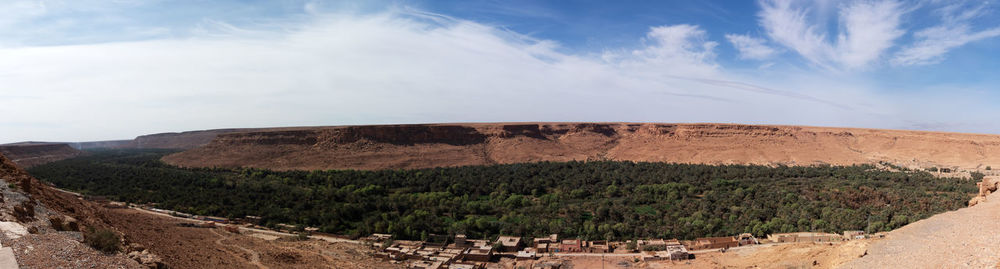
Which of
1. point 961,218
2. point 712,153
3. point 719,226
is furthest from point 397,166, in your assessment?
point 961,218

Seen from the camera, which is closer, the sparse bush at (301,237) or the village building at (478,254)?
the village building at (478,254)

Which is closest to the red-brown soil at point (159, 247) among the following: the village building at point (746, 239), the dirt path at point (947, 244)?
the dirt path at point (947, 244)

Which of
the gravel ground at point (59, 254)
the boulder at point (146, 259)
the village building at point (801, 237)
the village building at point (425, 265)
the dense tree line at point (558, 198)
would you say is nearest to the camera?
the gravel ground at point (59, 254)

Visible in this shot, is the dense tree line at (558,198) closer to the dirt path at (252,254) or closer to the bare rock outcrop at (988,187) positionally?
the dirt path at (252,254)

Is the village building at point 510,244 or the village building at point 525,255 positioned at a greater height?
the village building at point 510,244

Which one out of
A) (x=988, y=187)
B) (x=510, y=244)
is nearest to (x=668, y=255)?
(x=510, y=244)
